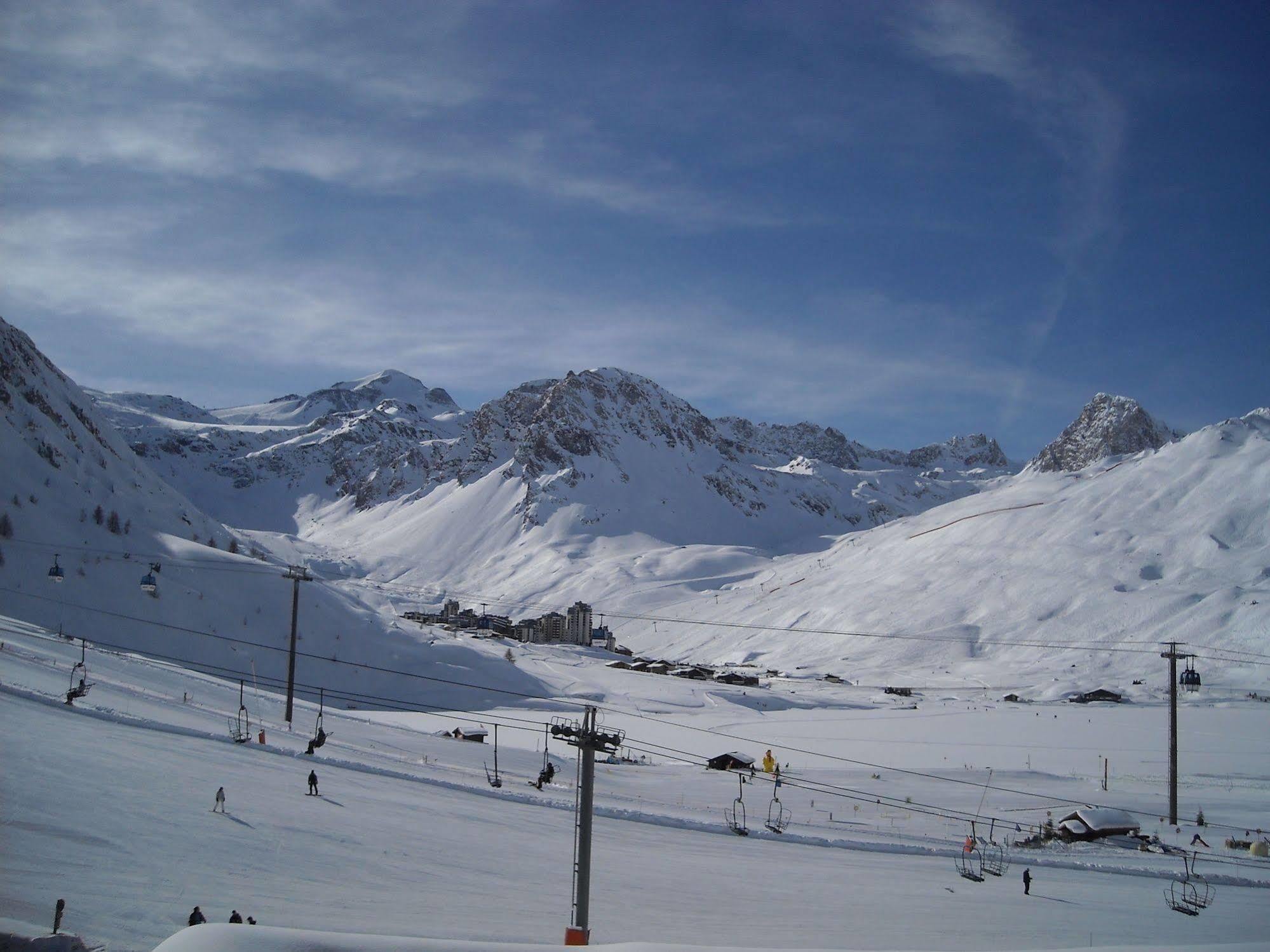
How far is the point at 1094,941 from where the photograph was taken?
63.8 feet

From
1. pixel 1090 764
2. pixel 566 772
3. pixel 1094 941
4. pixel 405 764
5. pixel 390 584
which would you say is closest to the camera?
pixel 1094 941

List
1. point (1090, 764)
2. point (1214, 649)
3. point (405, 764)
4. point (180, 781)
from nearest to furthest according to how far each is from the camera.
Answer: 1. point (180, 781)
2. point (405, 764)
3. point (1090, 764)
4. point (1214, 649)

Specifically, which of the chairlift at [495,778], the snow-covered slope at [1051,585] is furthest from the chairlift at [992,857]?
the snow-covered slope at [1051,585]

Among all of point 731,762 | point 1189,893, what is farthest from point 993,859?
point 731,762

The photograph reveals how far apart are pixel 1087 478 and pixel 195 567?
379ft

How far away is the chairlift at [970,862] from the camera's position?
24891mm

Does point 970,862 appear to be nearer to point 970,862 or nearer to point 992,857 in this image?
point 970,862

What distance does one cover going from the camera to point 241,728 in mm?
31391

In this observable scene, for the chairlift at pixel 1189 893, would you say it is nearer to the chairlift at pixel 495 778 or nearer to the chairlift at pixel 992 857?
the chairlift at pixel 992 857

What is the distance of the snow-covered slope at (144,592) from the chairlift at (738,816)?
102ft

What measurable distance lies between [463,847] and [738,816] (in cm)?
1283

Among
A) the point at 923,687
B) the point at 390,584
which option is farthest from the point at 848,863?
the point at 390,584

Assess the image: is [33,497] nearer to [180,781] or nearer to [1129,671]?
[180,781]

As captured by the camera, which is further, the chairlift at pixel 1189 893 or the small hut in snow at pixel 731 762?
the small hut in snow at pixel 731 762
